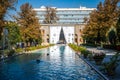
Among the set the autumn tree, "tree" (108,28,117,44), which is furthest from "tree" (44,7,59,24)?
"tree" (108,28,117,44)

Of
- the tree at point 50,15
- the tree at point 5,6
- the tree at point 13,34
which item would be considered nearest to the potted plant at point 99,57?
the tree at point 5,6

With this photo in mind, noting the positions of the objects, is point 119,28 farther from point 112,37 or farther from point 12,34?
point 12,34

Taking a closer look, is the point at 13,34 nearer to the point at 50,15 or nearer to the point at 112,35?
the point at 112,35

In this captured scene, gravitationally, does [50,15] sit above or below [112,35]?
above

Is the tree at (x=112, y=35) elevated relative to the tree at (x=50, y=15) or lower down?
lower down

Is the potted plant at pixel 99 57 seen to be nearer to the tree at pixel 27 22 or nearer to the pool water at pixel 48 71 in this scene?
the pool water at pixel 48 71

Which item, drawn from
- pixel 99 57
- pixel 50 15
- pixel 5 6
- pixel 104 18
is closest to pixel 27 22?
pixel 104 18

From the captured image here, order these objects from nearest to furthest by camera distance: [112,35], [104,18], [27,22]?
1. [112,35]
2. [27,22]
3. [104,18]

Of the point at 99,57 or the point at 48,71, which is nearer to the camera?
the point at 48,71

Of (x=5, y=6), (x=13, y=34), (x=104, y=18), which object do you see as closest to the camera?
(x=5, y=6)

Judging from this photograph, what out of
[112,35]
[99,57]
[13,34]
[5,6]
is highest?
[5,6]

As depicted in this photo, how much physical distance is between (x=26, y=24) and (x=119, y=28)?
23.7 meters

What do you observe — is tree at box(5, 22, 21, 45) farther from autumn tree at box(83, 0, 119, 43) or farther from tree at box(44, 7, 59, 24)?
tree at box(44, 7, 59, 24)

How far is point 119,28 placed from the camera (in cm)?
4250
